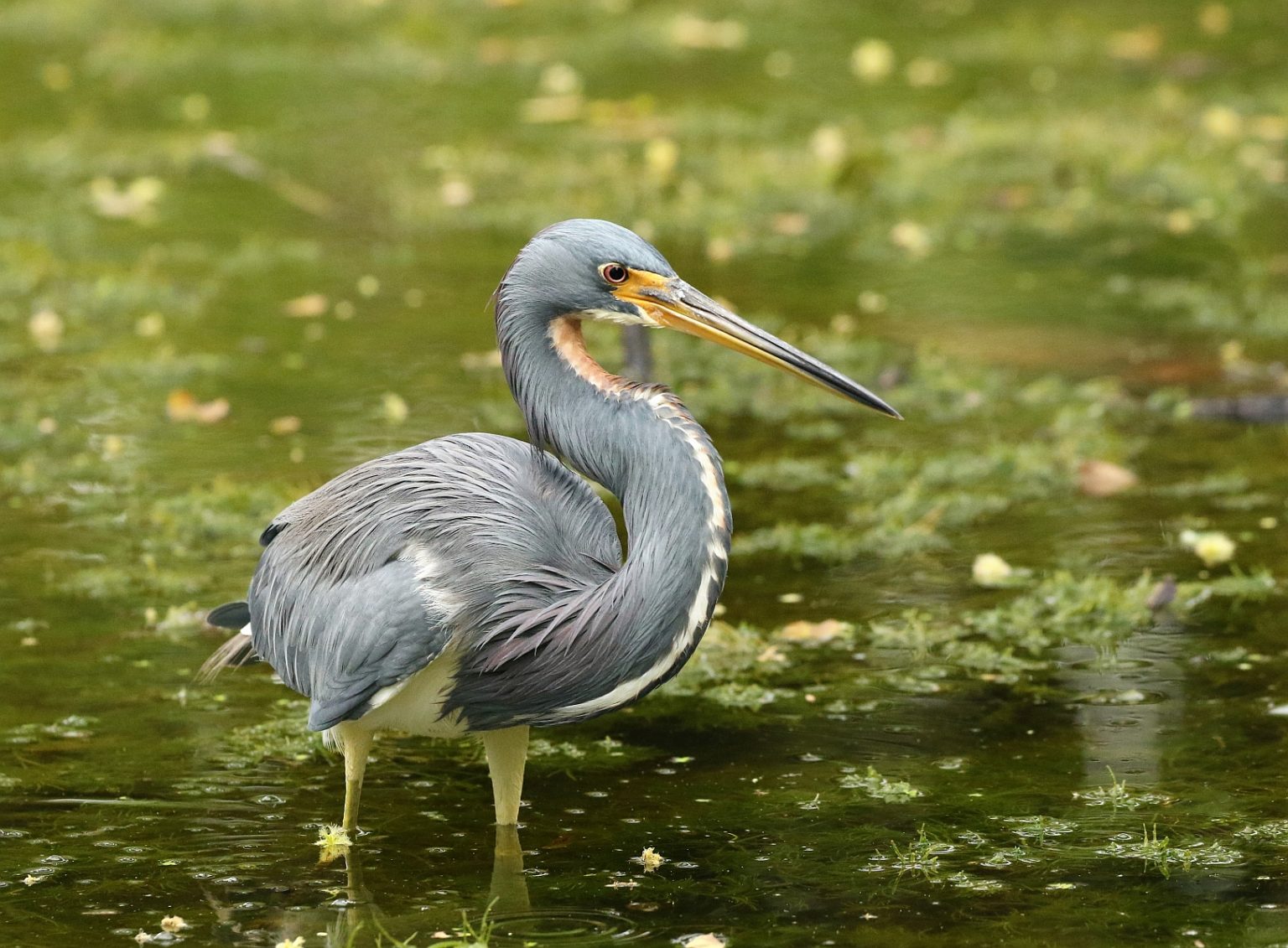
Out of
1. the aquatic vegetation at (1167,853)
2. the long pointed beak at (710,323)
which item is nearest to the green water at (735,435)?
the aquatic vegetation at (1167,853)

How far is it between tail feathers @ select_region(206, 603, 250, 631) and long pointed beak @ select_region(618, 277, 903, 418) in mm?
1560

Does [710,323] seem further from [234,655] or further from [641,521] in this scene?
[234,655]

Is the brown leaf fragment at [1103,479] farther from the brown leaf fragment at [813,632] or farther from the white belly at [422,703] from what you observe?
the white belly at [422,703]

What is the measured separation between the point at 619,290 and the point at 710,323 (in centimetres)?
23

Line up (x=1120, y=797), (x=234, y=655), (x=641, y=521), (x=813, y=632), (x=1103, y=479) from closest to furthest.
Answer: (x=641, y=521) < (x=1120, y=797) < (x=234, y=655) < (x=813, y=632) < (x=1103, y=479)

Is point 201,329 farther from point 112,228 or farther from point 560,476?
point 560,476

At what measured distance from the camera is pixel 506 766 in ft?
16.3

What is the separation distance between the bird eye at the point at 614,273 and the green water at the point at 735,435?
55.5 inches

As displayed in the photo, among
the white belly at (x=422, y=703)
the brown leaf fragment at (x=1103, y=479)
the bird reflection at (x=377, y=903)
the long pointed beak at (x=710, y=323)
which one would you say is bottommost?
the bird reflection at (x=377, y=903)

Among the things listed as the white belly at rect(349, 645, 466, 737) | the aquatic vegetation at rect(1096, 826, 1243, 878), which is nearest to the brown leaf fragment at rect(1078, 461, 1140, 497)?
the aquatic vegetation at rect(1096, 826, 1243, 878)

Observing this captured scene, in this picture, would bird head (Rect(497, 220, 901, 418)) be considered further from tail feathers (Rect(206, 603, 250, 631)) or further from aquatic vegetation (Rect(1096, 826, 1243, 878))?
tail feathers (Rect(206, 603, 250, 631))

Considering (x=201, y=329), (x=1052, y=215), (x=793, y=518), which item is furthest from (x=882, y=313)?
(x=201, y=329)

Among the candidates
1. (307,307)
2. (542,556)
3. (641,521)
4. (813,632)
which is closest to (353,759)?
(542,556)

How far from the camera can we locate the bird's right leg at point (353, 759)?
16.0 feet
